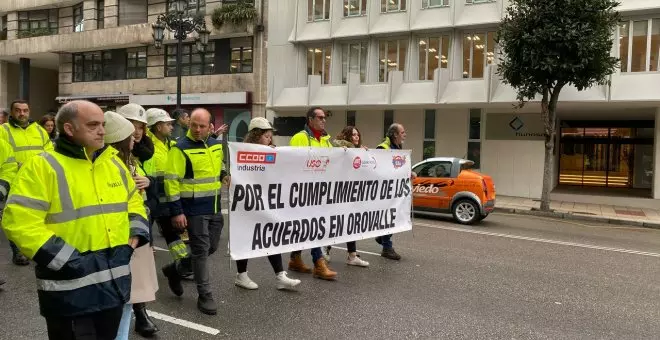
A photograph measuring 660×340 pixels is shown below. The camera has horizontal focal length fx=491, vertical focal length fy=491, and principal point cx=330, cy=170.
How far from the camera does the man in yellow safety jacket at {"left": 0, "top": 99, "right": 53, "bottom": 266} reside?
590 cm

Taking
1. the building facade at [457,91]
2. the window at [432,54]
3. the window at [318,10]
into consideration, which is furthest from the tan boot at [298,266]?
the window at [318,10]

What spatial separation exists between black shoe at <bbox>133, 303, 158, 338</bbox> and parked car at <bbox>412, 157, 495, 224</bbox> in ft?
27.6

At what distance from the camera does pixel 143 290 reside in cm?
359

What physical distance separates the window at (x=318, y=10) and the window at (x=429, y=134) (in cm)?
629

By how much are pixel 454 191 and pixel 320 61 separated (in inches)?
485

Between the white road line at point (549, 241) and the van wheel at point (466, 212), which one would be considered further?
the van wheel at point (466, 212)

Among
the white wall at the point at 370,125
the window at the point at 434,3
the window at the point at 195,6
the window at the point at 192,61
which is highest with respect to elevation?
the window at the point at 195,6

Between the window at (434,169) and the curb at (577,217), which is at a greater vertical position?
the window at (434,169)

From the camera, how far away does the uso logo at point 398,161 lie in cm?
699

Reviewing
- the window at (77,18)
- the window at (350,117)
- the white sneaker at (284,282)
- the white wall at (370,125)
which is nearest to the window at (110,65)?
the window at (77,18)

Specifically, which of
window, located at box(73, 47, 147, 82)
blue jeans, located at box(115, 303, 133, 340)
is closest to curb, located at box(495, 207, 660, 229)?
blue jeans, located at box(115, 303, 133, 340)

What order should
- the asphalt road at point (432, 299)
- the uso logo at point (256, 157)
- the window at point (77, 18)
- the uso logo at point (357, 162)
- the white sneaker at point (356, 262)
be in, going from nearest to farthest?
1. the asphalt road at point (432, 299)
2. the uso logo at point (256, 157)
3. the uso logo at point (357, 162)
4. the white sneaker at point (356, 262)
5. the window at point (77, 18)

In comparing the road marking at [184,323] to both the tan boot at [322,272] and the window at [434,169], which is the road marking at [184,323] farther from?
the window at [434,169]

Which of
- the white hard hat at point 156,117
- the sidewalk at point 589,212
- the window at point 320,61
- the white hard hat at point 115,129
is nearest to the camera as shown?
the white hard hat at point 115,129
